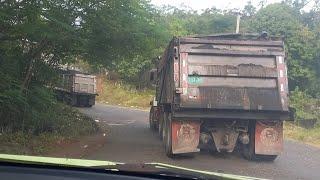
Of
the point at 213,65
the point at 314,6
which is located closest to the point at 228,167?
the point at 213,65

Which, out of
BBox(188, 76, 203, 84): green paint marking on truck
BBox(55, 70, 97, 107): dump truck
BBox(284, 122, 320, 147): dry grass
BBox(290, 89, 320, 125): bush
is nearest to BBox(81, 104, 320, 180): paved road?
BBox(188, 76, 203, 84): green paint marking on truck

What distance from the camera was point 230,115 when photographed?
11.5 meters

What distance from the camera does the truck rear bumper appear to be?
37.3 feet

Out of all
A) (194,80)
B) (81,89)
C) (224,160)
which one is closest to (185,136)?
(224,160)

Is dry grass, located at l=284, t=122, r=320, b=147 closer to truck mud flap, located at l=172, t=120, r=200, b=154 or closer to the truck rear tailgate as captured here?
the truck rear tailgate

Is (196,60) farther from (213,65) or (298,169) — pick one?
(298,169)

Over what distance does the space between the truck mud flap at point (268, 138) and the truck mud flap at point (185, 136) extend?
1249 millimetres

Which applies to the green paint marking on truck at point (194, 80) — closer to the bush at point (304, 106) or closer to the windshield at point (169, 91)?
the windshield at point (169, 91)

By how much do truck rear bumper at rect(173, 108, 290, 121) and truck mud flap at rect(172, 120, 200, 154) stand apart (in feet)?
0.65

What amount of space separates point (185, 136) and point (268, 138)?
171 cm

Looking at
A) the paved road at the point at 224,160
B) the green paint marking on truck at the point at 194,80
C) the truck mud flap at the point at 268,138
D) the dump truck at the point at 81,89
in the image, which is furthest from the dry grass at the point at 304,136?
the dump truck at the point at 81,89

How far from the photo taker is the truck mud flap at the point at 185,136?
11539mm

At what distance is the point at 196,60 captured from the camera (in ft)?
37.9

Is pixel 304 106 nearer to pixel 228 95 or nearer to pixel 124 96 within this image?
pixel 124 96
